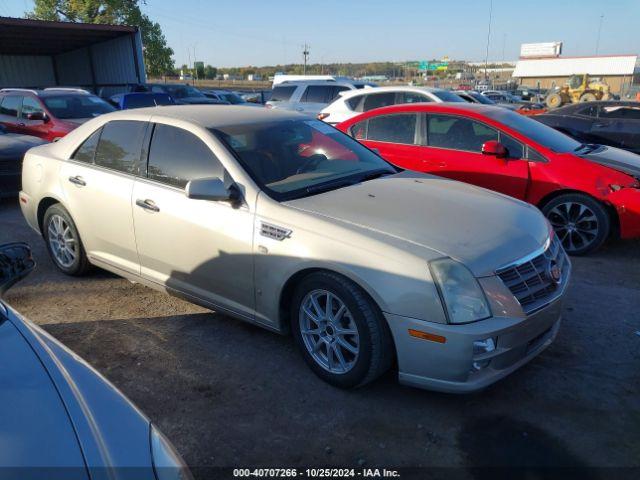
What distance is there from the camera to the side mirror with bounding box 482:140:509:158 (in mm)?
5594

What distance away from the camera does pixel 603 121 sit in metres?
10.4

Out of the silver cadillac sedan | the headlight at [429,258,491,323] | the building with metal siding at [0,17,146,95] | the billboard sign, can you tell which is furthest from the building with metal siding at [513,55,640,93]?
the headlight at [429,258,491,323]

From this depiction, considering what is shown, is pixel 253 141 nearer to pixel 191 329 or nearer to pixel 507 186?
pixel 191 329

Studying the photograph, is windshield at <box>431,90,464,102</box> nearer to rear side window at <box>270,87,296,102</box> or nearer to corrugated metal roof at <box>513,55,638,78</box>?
rear side window at <box>270,87,296,102</box>

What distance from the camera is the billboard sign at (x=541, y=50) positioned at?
287 ft

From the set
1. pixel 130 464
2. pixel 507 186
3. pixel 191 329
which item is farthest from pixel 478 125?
pixel 130 464

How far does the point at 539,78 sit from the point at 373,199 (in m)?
68.3

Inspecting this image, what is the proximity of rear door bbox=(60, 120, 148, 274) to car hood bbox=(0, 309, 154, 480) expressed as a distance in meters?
2.16

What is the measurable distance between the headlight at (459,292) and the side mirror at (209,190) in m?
1.39

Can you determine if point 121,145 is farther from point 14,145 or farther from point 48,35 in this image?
point 48,35

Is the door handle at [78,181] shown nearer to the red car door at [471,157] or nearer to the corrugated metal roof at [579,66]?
the red car door at [471,157]

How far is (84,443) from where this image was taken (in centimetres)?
153

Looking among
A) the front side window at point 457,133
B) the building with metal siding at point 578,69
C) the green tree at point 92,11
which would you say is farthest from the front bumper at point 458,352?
the building with metal siding at point 578,69

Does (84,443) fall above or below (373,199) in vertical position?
below
